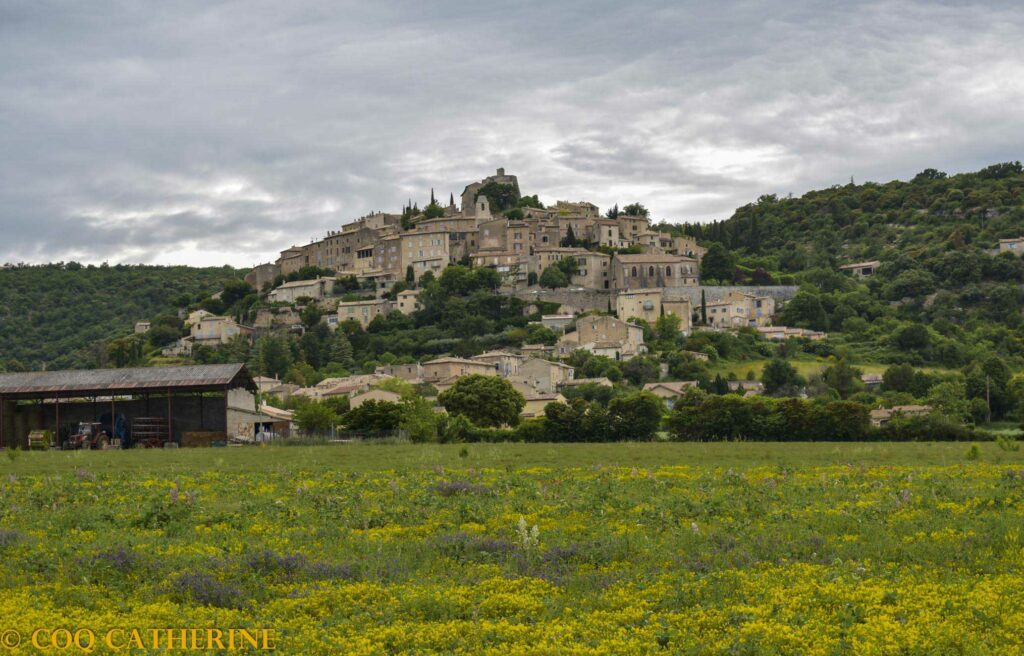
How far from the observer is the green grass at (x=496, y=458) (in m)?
31.2

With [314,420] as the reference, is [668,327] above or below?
above

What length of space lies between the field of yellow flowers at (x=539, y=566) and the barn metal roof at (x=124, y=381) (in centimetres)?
2578

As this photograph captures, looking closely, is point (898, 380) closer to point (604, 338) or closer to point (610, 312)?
point (604, 338)

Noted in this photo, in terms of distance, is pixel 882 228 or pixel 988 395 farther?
pixel 882 228

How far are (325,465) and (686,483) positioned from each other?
456 inches

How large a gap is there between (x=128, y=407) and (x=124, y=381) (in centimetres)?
274

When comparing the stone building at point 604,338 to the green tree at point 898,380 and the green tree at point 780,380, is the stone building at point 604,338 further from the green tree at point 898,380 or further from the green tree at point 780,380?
the green tree at point 898,380

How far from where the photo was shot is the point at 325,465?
3238 cm

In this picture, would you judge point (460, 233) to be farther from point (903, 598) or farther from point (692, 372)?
point (903, 598)

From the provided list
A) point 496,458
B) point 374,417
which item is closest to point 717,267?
point 374,417

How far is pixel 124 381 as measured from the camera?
50.9m

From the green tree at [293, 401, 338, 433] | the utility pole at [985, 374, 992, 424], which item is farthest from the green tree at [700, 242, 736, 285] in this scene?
the green tree at [293, 401, 338, 433]

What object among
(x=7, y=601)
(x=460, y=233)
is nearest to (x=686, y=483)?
(x=7, y=601)

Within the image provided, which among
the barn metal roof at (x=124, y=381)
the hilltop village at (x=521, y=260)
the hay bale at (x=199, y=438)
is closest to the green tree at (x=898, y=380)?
the hilltop village at (x=521, y=260)
